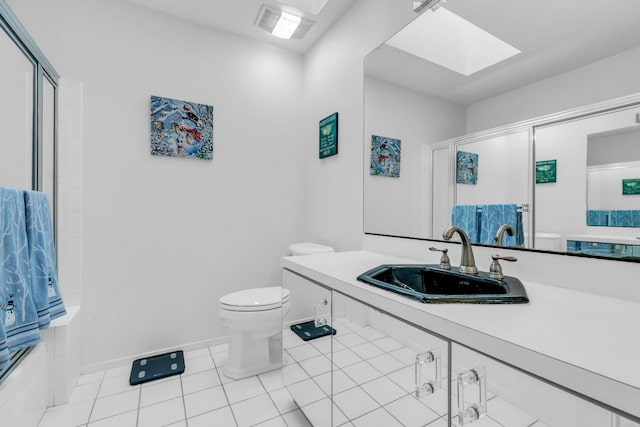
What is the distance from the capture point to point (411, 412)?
776mm

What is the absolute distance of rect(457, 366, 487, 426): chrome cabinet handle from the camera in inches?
25.3

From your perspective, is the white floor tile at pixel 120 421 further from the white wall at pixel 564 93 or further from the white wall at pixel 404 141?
the white wall at pixel 564 93

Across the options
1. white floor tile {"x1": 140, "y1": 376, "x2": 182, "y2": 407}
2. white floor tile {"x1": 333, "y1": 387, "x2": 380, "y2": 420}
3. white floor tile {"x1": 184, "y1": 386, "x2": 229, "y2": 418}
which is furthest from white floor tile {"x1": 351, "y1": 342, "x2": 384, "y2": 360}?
white floor tile {"x1": 140, "y1": 376, "x2": 182, "y2": 407}

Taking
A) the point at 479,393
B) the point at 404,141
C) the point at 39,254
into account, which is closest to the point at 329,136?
the point at 404,141

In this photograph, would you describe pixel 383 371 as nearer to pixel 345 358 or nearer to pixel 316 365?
pixel 345 358

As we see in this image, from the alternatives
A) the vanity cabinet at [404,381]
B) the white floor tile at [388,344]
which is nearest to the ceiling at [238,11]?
the vanity cabinet at [404,381]

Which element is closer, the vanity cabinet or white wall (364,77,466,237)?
the vanity cabinet

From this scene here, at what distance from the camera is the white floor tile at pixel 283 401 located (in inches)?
62.2

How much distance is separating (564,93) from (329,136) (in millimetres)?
1541

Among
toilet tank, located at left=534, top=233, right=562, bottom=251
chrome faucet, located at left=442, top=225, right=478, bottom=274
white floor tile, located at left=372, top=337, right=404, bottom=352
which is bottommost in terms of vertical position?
white floor tile, located at left=372, top=337, right=404, bottom=352

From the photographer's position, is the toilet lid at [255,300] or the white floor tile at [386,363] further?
the toilet lid at [255,300]

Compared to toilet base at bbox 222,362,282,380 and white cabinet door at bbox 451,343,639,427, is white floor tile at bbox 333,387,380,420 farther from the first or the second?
toilet base at bbox 222,362,282,380

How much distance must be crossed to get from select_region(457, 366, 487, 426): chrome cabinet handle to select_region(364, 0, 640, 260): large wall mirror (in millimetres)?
684

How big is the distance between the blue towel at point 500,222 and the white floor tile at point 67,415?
2186 millimetres
